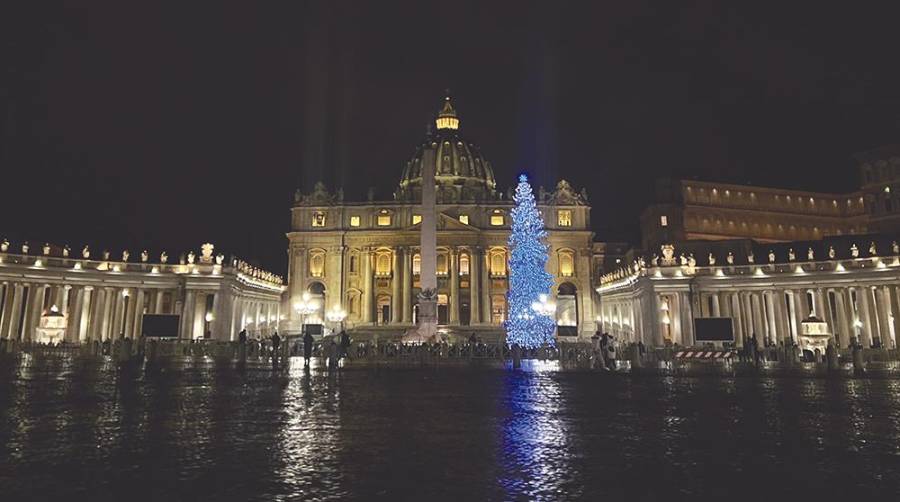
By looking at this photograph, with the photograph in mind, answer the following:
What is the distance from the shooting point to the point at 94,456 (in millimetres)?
8180

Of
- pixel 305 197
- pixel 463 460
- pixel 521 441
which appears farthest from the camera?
pixel 305 197

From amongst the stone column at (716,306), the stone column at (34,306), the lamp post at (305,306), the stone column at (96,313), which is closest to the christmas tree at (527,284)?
the stone column at (716,306)

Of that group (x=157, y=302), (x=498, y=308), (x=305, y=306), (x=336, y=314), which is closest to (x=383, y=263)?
(x=336, y=314)

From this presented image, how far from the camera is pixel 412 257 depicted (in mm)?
82562

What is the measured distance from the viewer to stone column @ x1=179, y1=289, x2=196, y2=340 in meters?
55.9

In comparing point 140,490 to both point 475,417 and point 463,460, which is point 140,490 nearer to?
point 463,460

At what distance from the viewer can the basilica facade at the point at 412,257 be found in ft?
267

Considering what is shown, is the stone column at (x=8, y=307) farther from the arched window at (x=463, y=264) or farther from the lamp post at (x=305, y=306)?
the arched window at (x=463, y=264)

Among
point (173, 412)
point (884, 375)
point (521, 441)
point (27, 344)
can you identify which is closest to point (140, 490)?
point (521, 441)

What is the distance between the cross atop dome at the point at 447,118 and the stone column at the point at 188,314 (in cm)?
6422

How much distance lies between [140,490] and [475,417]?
6939mm

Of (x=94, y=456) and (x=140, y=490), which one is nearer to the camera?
(x=140, y=490)

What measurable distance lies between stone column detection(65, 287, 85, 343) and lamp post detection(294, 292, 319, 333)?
29509 millimetres

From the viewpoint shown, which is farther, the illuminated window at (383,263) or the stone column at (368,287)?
the illuminated window at (383,263)
